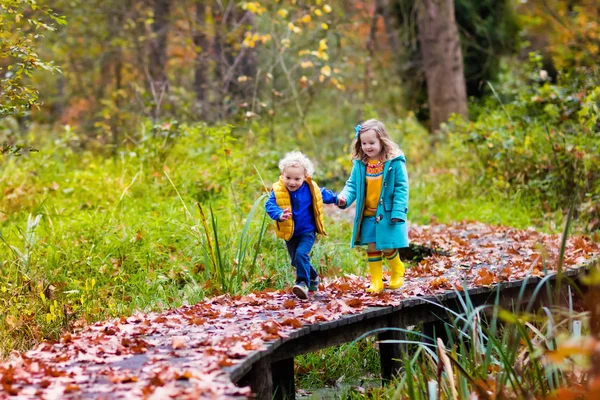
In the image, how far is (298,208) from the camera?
5961 millimetres

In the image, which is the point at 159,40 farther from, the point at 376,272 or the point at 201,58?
the point at 376,272

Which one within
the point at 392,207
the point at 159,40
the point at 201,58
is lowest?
the point at 392,207

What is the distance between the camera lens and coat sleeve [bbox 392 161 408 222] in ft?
19.7

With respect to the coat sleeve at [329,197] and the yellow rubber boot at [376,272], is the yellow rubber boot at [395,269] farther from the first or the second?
the coat sleeve at [329,197]

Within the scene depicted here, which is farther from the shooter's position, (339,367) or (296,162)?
(339,367)

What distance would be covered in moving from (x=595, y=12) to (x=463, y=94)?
51.1ft

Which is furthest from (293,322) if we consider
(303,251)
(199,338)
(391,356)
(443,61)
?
(443,61)

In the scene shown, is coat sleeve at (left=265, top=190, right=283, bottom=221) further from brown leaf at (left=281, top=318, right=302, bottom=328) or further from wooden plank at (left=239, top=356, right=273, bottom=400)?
wooden plank at (left=239, top=356, right=273, bottom=400)

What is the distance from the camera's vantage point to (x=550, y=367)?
146 inches

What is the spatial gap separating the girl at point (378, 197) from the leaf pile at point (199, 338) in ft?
1.10

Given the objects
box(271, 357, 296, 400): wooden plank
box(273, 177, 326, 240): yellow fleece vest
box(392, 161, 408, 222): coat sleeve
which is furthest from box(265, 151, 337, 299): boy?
box(271, 357, 296, 400): wooden plank

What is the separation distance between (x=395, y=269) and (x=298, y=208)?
3.50 ft

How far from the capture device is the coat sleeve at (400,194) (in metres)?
6.02

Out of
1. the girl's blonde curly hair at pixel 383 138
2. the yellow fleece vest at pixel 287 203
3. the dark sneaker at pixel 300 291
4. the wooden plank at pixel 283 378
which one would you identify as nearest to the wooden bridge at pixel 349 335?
the wooden plank at pixel 283 378
